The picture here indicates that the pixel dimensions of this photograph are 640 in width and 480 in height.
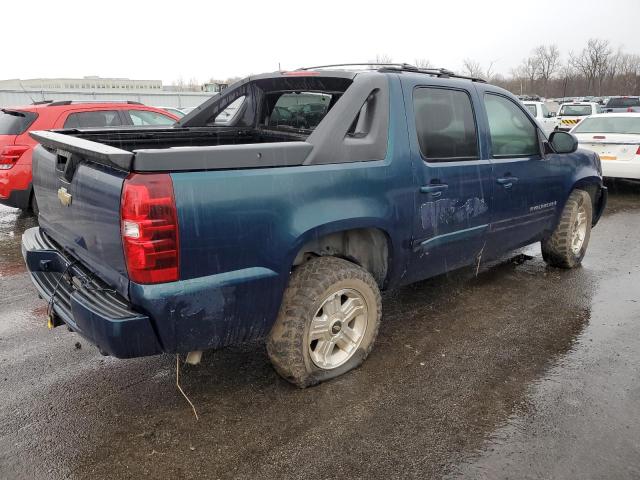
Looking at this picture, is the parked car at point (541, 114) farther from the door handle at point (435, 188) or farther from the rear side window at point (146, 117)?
the door handle at point (435, 188)

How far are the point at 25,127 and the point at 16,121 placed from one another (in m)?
0.20

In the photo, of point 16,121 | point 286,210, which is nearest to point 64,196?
point 286,210

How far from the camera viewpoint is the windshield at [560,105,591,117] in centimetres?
1838

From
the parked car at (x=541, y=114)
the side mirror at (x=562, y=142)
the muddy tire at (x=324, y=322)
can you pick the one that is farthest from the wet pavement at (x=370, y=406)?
the parked car at (x=541, y=114)

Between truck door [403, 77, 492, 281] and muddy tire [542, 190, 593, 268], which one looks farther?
muddy tire [542, 190, 593, 268]

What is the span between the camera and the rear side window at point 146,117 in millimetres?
8406

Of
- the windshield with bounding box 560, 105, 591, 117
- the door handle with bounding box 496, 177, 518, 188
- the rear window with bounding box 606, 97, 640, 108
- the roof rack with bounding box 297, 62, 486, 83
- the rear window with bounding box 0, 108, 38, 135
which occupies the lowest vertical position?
the door handle with bounding box 496, 177, 518, 188

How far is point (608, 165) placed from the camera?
973cm

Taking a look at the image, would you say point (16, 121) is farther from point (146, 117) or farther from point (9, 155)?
point (146, 117)

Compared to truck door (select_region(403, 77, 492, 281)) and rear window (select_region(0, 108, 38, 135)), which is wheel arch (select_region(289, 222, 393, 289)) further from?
rear window (select_region(0, 108, 38, 135))

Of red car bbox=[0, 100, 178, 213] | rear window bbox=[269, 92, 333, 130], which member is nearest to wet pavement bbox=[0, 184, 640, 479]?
rear window bbox=[269, 92, 333, 130]


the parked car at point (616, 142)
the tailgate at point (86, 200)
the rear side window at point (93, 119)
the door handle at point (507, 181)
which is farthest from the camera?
the parked car at point (616, 142)

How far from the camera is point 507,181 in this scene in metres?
4.29

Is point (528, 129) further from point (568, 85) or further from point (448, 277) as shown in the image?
point (568, 85)
